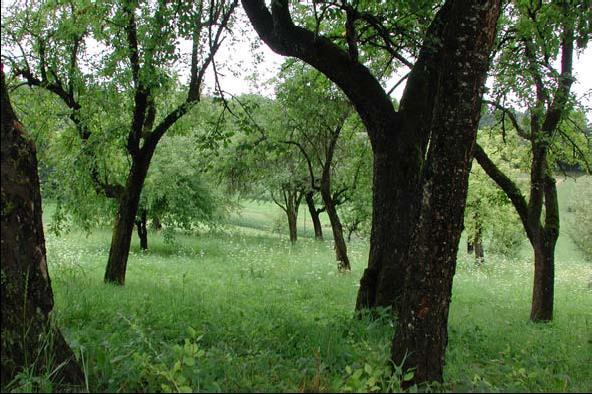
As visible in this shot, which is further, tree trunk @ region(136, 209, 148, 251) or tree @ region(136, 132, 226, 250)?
tree trunk @ region(136, 209, 148, 251)

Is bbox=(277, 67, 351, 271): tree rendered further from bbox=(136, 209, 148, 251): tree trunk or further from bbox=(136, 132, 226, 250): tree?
bbox=(136, 209, 148, 251): tree trunk

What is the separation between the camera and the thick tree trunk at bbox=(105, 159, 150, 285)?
1149 centimetres

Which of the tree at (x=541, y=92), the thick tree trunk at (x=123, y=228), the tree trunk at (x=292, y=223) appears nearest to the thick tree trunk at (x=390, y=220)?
the tree at (x=541, y=92)

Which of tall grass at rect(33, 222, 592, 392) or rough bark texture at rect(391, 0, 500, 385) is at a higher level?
rough bark texture at rect(391, 0, 500, 385)

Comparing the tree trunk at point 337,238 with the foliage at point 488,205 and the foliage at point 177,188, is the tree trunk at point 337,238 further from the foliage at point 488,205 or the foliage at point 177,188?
the foliage at point 488,205

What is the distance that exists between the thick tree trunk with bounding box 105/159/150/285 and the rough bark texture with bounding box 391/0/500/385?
8587 millimetres

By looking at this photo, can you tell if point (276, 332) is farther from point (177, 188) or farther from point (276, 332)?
point (177, 188)

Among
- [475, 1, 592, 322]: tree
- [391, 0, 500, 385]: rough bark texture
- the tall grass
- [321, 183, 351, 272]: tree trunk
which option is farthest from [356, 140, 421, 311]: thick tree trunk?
[321, 183, 351, 272]: tree trunk

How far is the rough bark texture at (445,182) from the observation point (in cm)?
422

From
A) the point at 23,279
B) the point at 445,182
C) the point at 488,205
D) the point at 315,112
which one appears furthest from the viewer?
the point at 488,205

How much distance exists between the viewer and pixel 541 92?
31.0 feet

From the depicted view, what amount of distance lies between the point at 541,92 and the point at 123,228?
9.20 metres

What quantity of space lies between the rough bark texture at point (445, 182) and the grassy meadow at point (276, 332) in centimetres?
34

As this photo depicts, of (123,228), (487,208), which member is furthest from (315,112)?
(487,208)
